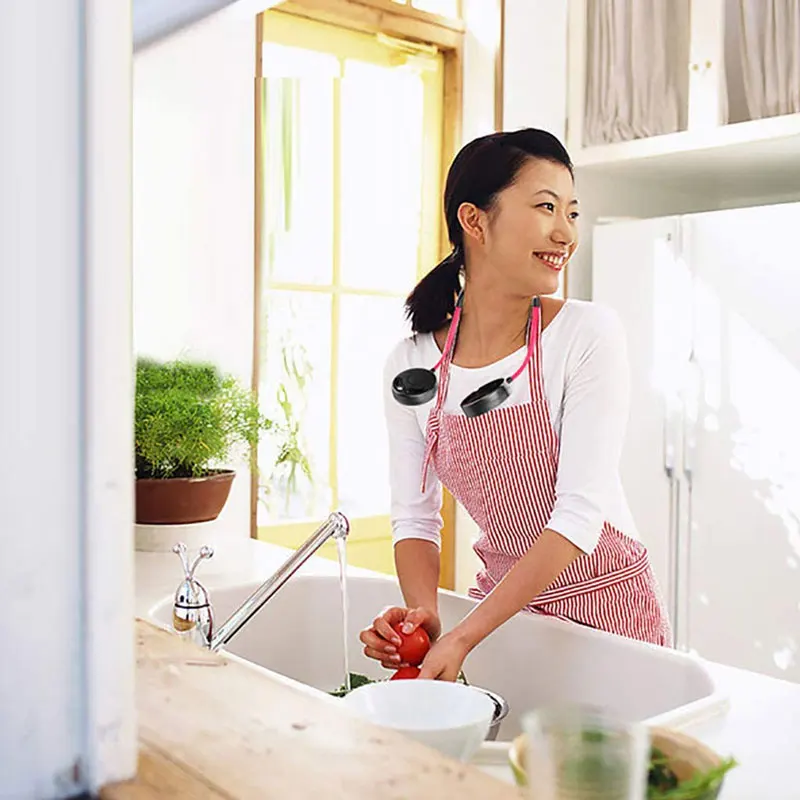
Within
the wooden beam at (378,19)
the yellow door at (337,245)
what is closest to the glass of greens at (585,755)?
the yellow door at (337,245)

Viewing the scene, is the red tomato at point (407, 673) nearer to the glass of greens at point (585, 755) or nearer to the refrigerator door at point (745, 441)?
the glass of greens at point (585, 755)

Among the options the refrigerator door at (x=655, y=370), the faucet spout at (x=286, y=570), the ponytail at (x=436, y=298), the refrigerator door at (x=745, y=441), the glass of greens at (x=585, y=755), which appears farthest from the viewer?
the refrigerator door at (x=655, y=370)

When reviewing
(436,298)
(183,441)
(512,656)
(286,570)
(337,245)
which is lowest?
(512,656)

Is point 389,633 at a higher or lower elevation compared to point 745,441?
lower

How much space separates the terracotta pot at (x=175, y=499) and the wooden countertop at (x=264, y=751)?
1.19 m

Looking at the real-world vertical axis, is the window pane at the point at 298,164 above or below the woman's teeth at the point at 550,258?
above

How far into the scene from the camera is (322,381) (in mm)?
2824

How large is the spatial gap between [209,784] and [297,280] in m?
2.27

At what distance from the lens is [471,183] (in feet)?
4.94

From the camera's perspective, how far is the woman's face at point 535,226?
4.76 feet

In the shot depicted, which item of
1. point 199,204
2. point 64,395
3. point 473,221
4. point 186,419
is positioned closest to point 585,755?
point 64,395

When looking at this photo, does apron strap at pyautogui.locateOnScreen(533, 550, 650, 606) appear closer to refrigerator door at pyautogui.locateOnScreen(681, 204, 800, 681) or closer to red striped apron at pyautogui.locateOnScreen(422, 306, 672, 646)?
red striped apron at pyautogui.locateOnScreen(422, 306, 672, 646)

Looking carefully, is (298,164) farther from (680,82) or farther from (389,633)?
(389,633)

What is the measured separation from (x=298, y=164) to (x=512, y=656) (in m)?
1.65
